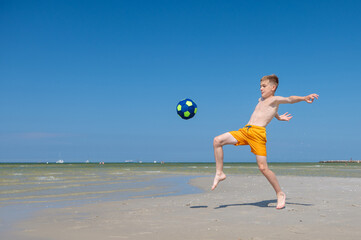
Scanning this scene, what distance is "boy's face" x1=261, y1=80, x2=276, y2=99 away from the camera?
6421mm

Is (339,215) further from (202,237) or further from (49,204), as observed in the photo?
(49,204)

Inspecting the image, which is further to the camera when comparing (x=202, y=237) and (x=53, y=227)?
(x=53, y=227)

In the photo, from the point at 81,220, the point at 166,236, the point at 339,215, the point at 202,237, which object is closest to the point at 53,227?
the point at 81,220

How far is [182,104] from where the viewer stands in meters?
8.30

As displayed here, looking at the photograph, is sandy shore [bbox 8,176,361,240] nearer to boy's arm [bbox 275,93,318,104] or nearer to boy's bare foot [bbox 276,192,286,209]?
boy's bare foot [bbox 276,192,286,209]

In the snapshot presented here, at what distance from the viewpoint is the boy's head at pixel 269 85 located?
21.1ft

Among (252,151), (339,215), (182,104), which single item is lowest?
(339,215)

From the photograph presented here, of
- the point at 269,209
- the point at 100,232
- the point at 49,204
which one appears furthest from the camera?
the point at 49,204

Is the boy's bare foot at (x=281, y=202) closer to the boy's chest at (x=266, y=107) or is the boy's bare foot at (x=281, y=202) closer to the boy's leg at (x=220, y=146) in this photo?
the boy's leg at (x=220, y=146)

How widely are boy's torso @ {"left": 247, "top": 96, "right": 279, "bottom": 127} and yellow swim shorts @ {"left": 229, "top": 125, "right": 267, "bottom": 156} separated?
5.9 inches

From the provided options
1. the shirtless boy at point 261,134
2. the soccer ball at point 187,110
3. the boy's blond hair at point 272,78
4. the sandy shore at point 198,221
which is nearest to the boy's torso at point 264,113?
the shirtless boy at point 261,134

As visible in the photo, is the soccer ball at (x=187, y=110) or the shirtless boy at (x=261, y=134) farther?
the soccer ball at (x=187, y=110)

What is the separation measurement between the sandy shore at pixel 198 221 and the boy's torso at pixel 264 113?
4.88 ft

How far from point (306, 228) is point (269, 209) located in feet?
5.44
